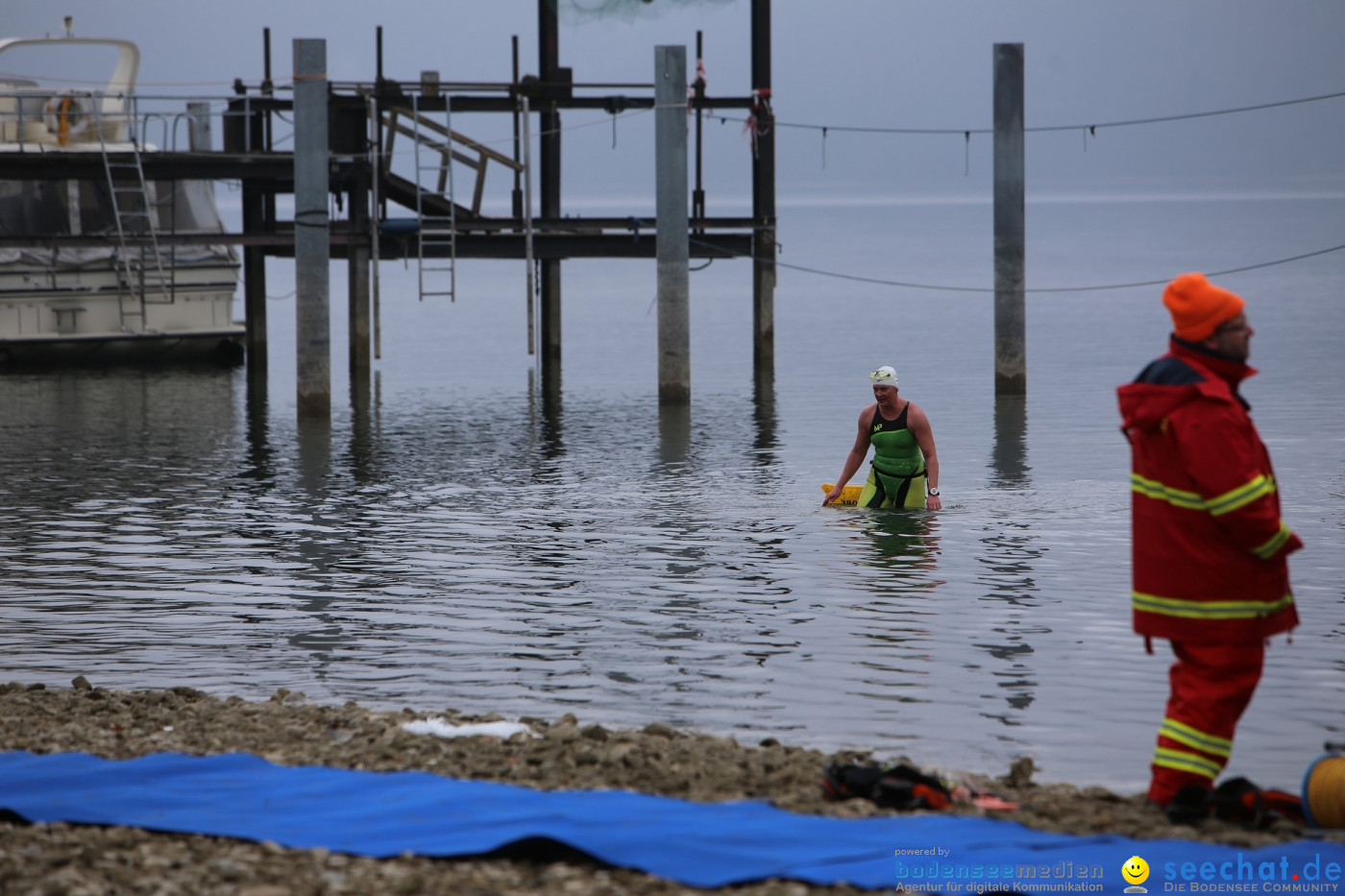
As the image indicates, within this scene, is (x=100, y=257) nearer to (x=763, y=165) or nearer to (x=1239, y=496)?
(x=763, y=165)

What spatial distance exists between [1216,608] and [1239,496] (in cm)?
39

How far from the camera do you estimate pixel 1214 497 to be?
5387 mm

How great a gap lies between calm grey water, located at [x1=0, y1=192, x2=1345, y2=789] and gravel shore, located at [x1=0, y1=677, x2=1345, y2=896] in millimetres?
634

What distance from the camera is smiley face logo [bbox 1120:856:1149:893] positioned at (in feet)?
15.9

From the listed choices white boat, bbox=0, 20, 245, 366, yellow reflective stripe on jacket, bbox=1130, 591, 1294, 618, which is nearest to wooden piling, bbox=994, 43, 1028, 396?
white boat, bbox=0, 20, 245, 366

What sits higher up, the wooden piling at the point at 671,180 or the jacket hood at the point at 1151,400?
the wooden piling at the point at 671,180

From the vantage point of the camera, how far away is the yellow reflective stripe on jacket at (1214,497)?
5352mm

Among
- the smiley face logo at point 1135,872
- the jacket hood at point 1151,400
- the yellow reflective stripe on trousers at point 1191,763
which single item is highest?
the jacket hood at point 1151,400

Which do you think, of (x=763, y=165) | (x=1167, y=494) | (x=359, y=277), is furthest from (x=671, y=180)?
(x=1167, y=494)

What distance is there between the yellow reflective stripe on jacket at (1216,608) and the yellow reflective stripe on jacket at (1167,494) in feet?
1.04

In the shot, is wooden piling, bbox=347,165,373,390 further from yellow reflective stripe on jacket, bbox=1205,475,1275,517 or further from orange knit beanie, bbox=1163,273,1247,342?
yellow reflective stripe on jacket, bbox=1205,475,1275,517

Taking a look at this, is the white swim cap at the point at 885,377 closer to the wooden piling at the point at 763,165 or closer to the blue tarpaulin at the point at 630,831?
the blue tarpaulin at the point at 630,831

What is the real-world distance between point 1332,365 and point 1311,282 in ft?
119

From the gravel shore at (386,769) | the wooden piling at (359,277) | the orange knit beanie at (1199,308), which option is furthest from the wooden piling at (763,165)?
the orange knit beanie at (1199,308)
